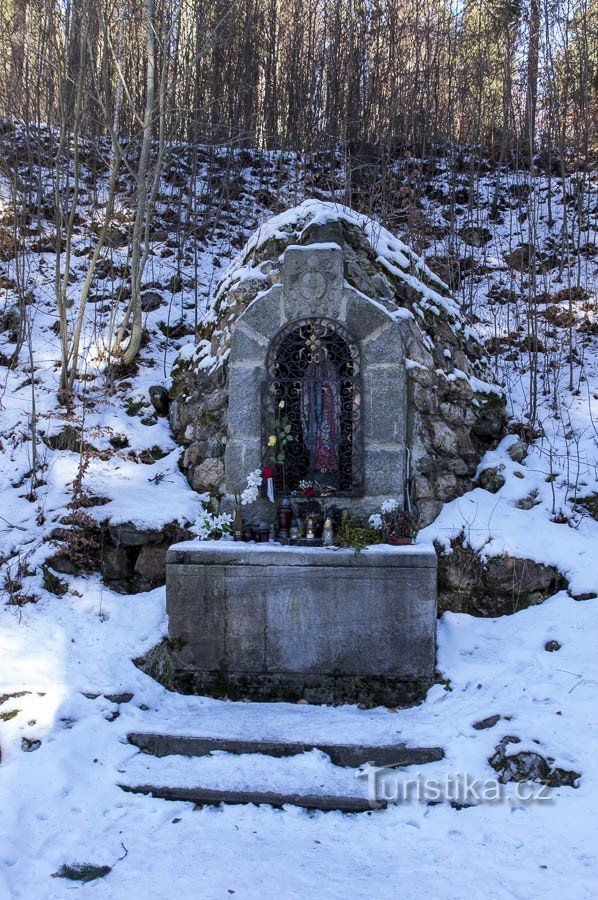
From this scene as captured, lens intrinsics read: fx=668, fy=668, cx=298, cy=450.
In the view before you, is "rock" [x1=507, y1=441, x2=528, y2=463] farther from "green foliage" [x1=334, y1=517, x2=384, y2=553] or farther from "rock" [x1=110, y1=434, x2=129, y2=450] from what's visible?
"rock" [x1=110, y1=434, x2=129, y2=450]

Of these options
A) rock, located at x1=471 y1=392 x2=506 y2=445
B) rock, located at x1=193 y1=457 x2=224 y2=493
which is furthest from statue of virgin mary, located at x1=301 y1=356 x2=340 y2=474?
rock, located at x1=471 y1=392 x2=506 y2=445

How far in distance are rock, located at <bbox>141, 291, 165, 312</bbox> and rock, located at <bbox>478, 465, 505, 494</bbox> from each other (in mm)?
5072

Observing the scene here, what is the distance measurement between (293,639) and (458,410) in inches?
107

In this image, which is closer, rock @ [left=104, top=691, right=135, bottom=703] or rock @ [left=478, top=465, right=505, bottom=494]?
rock @ [left=104, top=691, right=135, bottom=703]

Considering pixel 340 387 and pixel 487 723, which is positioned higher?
pixel 340 387

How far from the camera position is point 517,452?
6.37 m

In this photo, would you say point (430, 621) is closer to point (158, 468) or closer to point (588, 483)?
point (588, 483)

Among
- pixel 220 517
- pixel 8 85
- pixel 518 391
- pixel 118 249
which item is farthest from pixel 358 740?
pixel 8 85

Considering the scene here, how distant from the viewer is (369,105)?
11.8 metres

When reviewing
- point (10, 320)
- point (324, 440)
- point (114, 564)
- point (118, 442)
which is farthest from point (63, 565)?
point (10, 320)

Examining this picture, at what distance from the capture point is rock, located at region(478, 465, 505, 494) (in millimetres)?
6156

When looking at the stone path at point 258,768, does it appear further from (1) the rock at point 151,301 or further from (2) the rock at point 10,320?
(1) the rock at point 151,301

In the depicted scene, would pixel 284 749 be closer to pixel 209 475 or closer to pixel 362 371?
pixel 209 475

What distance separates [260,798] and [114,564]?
2663mm
